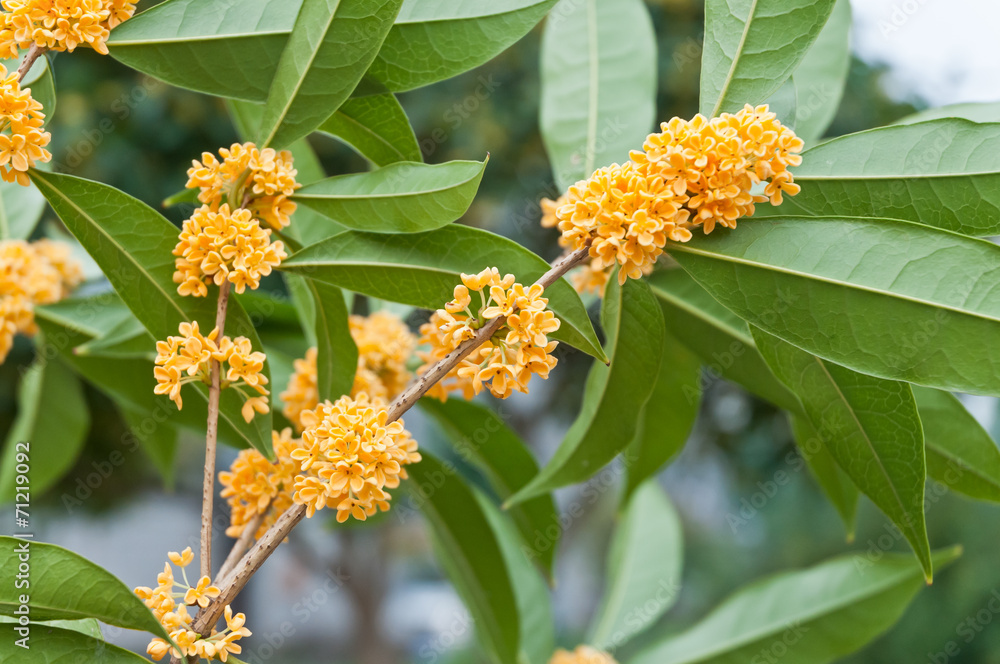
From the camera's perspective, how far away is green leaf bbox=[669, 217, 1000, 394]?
0.51 meters

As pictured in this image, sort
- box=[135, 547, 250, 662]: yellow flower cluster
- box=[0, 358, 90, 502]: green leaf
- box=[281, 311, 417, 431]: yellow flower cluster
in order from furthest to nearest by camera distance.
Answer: box=[0, 358, 90, 502]: green leaf
box=[281, 311, 417, 431]: yellow flower cluster
box=[135, 547, 250, 662]: yellow flower cluster

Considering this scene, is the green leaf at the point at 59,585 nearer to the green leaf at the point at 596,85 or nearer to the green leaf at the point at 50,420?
the green leaf at the point at 596,85

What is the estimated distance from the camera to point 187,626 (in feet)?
1.64

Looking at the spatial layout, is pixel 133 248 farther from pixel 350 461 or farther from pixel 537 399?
pixel 537 399

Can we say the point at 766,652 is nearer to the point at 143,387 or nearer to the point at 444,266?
the point at 444,266

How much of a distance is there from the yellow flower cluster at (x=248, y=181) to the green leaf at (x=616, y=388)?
299 millimetres

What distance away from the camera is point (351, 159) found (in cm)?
404

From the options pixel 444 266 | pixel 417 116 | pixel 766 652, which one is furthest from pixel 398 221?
pixel 417 116

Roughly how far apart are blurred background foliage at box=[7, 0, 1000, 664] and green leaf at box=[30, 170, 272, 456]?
6.85ft

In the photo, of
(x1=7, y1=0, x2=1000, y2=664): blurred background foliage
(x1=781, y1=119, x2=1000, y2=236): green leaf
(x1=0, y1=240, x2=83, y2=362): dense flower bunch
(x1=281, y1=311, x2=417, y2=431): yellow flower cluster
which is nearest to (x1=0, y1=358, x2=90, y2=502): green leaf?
(x1=0, y1=240, x2=83, y2=362): dense flower bunch

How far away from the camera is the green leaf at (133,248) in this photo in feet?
2.06

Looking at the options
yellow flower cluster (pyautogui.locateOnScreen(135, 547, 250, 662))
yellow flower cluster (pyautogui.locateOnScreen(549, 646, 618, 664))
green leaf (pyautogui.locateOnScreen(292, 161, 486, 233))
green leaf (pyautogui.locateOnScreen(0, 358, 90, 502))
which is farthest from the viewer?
green leaf (pyautogui.locateOnScreen(0, 358, 90, 502))

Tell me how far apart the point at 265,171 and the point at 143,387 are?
1.96ft

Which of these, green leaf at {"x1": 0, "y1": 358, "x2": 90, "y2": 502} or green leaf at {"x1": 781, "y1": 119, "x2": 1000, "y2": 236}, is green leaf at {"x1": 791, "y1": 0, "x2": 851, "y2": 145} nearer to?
green leaf at {"x1": 781, "y1": 119, "x2": 1000, "y2": 236}
